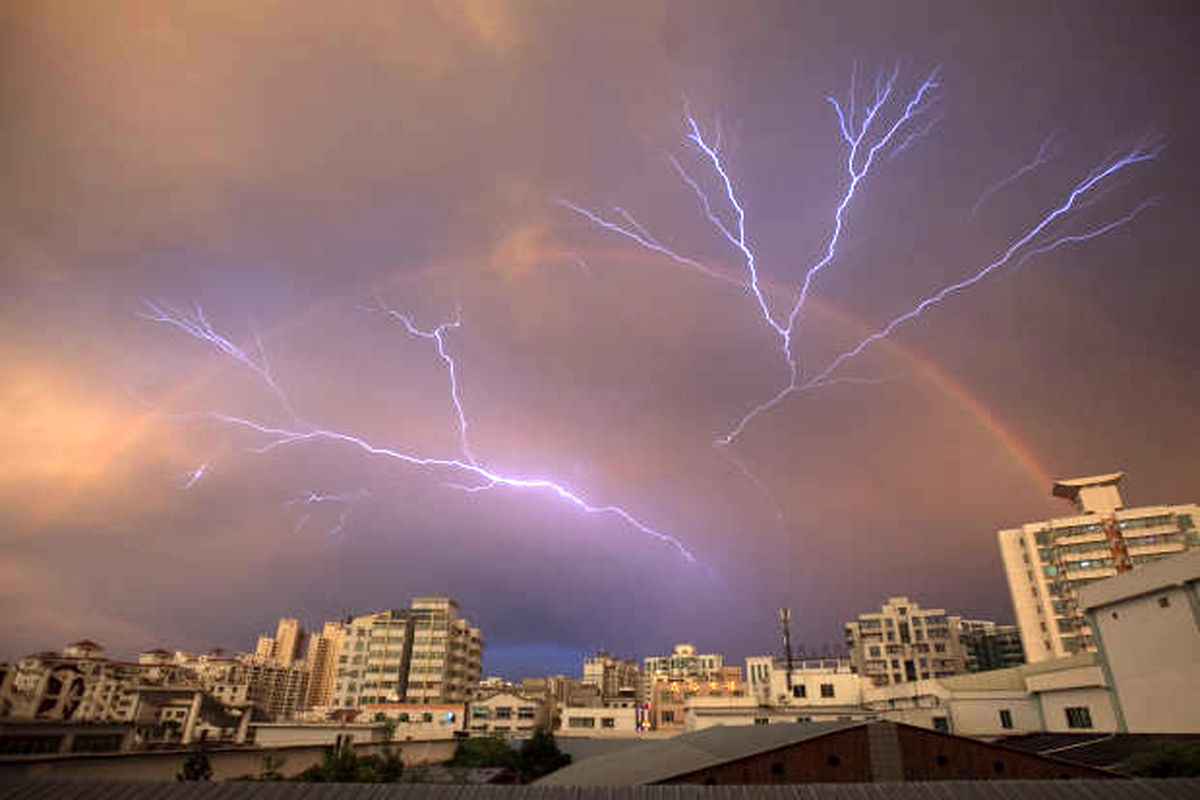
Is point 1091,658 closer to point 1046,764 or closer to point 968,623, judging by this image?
point 1046,764

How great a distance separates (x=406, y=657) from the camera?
195ft

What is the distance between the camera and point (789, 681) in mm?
42781

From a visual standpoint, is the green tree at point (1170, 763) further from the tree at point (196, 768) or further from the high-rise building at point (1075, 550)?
the high-rise building at point (1075, 550)

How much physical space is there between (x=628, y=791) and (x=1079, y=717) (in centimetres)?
2715

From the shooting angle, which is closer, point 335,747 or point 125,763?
point 125,763

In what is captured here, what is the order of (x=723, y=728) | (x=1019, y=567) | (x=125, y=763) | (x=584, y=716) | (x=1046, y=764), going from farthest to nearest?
(x=1019, y=567) → (x=584, y=716) → (x=723, y=728) → (x=125, y=763) → (x=1046, y=764)

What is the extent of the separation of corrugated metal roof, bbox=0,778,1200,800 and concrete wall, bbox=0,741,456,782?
13.9ft

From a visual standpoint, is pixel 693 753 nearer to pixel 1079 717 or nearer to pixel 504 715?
pixel 1079 717

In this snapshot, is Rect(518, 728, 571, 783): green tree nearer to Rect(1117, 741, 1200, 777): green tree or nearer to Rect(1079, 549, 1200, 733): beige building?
Rect(1079, 549, 1200, 733): beige building

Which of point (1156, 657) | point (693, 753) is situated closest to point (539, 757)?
point (693, 753)

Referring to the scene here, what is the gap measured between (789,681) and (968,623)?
70.8 m

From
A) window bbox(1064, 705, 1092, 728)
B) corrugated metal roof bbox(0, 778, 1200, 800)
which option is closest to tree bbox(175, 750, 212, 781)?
corrugated metal roof bbox(0, 778, 1200, 800)

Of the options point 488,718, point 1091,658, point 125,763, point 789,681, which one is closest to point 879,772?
point 125,763

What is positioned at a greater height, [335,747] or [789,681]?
[789,681]
